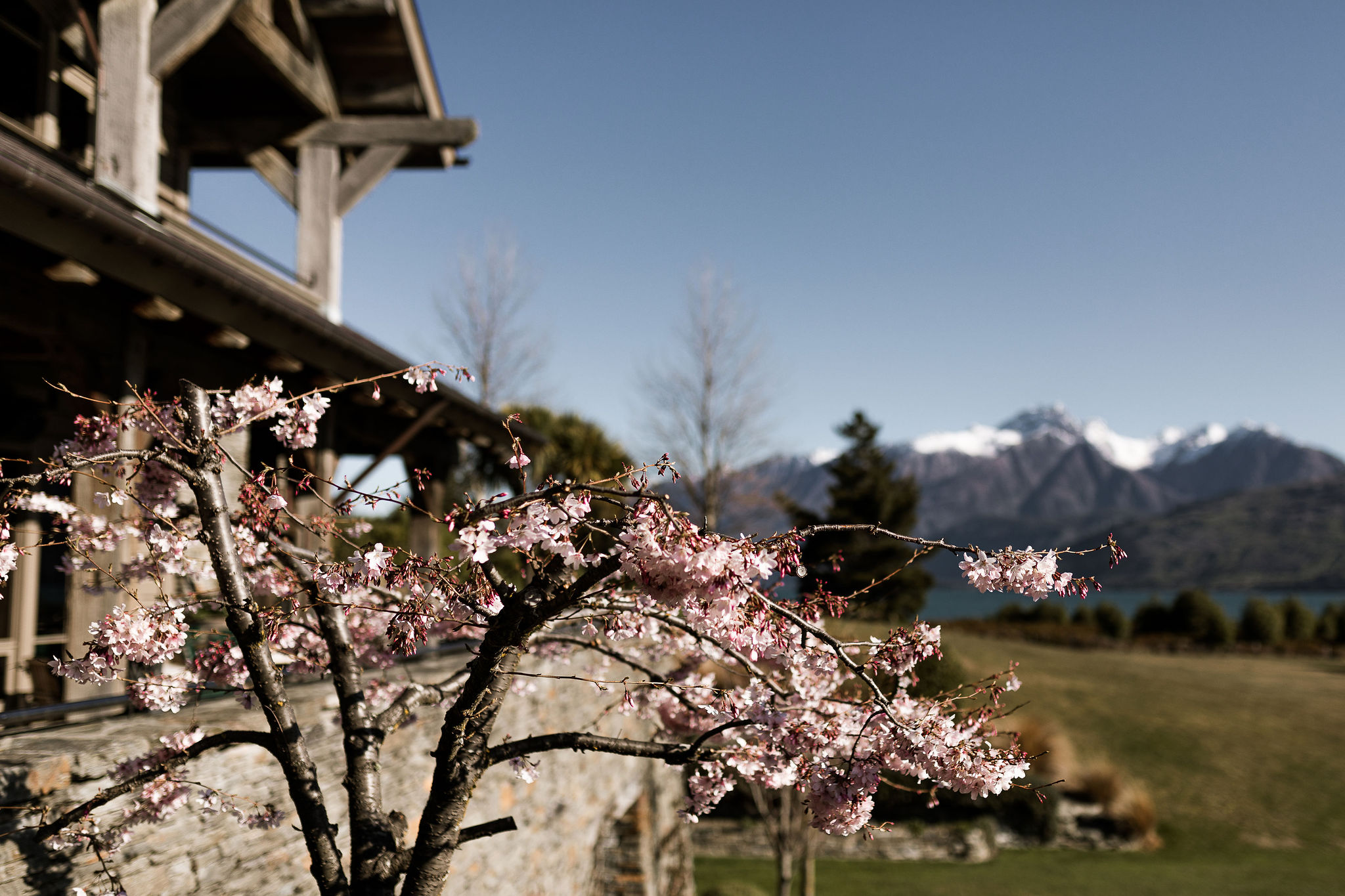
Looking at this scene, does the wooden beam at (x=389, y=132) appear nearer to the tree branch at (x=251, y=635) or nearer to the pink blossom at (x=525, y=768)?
the tree branch at (x=251, y=635)

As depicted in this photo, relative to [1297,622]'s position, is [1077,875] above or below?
below

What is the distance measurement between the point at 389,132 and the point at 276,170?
1.80 meters

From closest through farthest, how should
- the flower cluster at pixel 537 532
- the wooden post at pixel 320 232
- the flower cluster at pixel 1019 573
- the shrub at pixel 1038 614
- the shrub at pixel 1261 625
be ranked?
1. the flower cluster at pixel 537 532
2. the flower cluster at pixel 1019 573
3. the wooden post at pixel 320 232
4. the shrub at pixel 1261 625
5. the shrub at pixel 1038 614

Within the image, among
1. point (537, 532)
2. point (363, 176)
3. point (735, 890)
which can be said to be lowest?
point (735, 890)

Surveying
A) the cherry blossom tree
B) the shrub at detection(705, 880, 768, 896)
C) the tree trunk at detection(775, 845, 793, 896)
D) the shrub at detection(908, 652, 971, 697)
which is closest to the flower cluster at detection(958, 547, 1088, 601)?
the cherry blossom tree

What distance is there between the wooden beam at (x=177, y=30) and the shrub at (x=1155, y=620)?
1631 inches

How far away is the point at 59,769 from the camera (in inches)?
112

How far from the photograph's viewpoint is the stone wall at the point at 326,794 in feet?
9.21

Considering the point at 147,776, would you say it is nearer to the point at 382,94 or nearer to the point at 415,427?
the point at 415,427

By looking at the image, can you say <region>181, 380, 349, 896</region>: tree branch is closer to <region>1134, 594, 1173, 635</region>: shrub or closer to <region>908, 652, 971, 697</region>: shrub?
<region>908, 652, 971, 697</region>: shrub

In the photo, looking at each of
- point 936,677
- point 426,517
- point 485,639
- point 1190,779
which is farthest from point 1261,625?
point 485,639

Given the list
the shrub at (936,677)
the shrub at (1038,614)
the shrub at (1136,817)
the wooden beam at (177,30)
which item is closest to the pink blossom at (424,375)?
the shrub at (936,677)

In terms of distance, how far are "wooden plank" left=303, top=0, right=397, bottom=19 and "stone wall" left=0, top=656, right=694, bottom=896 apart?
7091 millimetres

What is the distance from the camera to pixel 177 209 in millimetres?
6832
